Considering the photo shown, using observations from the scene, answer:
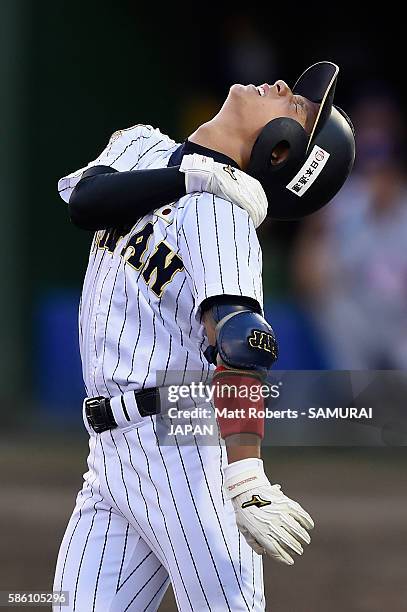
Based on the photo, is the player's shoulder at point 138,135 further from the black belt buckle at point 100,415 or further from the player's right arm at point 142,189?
the black belt buckle at point 100,415

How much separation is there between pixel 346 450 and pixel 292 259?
6.44ft

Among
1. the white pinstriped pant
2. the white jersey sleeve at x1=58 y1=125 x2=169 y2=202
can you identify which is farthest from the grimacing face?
the white pinstriped pant

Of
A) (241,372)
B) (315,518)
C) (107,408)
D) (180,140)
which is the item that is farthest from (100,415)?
(180,140)

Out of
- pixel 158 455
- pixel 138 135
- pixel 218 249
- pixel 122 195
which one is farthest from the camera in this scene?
pixel 138 135

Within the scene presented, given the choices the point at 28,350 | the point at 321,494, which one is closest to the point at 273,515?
the point at 321,494

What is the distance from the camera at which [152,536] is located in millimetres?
2984

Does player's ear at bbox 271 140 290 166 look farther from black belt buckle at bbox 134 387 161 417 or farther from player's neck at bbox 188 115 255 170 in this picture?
black belt buckle at bbox 134 387 161 417

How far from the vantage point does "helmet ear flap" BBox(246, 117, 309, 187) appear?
3209mm

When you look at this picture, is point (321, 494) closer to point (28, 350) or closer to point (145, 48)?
Answer: point (28, 350)

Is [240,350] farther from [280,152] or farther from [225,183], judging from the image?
[280,152]

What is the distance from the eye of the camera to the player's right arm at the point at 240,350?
262cm

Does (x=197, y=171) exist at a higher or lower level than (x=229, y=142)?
lower

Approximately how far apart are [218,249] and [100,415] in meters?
0.53

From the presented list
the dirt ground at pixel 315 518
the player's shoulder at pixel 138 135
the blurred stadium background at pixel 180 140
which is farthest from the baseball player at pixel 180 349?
the blurred stadium background at pixel 180 140
